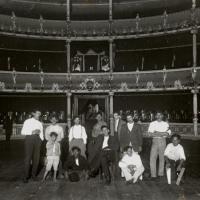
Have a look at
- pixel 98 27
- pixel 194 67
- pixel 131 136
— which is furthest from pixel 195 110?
pixel 131 136

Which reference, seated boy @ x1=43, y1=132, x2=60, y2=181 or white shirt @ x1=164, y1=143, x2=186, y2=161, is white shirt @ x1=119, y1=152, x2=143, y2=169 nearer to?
white shirt @ x1=164, y1=143, x2=186, y2=161

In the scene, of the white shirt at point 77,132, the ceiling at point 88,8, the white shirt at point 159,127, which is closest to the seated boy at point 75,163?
the white shirt at point 77,132

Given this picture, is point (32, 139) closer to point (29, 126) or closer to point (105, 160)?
point (29, 126)

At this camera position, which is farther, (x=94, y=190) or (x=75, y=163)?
(x=75, y=163)

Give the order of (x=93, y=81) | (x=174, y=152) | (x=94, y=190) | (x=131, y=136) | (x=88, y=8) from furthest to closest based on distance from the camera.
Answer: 1. (x=88, y=8)
2. (x=93, y=81)
3. (x=131, y=136)
4. (x=174, y=152)
5. (x=94, y=190)

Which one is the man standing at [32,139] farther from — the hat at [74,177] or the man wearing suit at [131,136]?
the man wearing suit at [131,136]

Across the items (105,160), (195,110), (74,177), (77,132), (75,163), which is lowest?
(74,177)

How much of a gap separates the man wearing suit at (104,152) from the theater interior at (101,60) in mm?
11425

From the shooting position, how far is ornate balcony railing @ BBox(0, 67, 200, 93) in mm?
20812

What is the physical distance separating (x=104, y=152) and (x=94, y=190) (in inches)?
48.8

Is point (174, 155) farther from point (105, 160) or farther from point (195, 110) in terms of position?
point (195, 110)

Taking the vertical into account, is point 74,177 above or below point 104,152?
below

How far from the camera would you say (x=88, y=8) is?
22469mm

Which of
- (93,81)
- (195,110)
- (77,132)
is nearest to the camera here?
(77,132)
